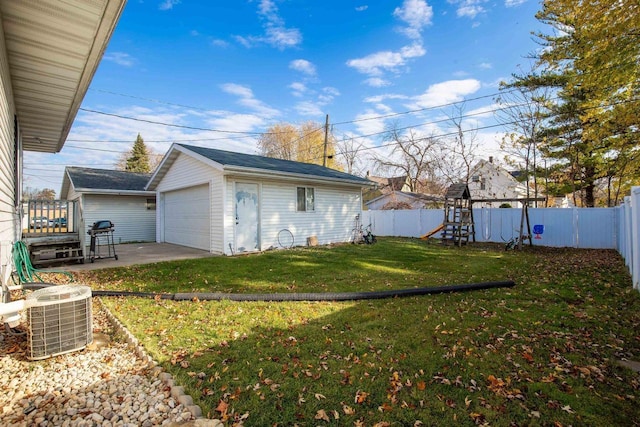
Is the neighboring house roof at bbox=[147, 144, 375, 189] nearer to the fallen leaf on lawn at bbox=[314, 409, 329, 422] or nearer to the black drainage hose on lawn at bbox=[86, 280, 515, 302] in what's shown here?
the black drainage hose on lawn at bbox=[86, 280, 515, 302]

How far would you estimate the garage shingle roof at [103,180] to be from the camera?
13261 millimetres

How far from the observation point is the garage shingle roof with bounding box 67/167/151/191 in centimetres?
1326

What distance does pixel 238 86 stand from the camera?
18656 mm

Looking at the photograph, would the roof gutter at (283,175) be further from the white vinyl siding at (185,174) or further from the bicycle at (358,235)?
the bicycle at (358,235)

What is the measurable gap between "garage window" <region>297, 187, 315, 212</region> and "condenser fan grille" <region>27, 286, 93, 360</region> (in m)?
8.64

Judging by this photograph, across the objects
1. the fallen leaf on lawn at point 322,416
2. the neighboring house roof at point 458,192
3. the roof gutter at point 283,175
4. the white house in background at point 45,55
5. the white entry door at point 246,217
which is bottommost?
the fallen leaf on lawn at point 322,416

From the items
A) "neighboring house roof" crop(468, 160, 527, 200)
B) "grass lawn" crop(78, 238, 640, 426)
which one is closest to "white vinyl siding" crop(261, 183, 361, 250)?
"grass lawn" crop(78, 238, 640, 426)

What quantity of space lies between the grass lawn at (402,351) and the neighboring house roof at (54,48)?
11.8 feet

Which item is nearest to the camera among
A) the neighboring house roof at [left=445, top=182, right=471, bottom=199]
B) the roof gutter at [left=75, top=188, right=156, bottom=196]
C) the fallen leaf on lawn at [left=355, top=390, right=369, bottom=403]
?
the fallen leaf on lawn at [left=355, top=390, right=369, bottom=403]

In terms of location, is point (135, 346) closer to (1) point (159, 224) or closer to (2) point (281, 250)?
(2) point (281, 250)

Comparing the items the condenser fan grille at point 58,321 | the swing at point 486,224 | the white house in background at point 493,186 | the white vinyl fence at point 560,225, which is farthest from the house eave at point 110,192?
the white house in background at point 493,186

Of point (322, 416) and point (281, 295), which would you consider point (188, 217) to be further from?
point (322, 416)

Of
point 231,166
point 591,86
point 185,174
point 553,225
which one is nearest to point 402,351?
point 231,166

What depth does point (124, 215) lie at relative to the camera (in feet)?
47.0
